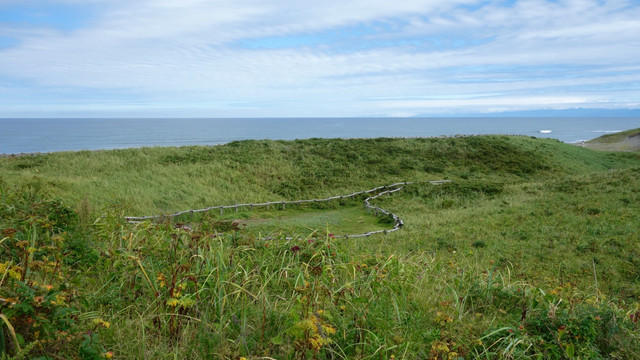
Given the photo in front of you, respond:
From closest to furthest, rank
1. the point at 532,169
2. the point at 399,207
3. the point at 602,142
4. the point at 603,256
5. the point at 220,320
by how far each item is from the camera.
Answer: the point at 220,320
the point at 603,256
the point at 399,207
the point at 532,169
the point at 602,142

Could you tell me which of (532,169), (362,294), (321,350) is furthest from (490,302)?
(532,169)

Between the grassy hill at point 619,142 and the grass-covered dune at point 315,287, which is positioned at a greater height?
the grassy hill at point 619,142


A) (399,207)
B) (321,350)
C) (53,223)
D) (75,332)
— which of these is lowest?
(399,207)

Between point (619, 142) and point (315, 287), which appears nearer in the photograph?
point (315, 287)

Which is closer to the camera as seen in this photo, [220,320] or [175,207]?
[220,320]

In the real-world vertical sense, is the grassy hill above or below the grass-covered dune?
above

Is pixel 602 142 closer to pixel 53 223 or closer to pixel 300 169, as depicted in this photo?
pixel 300 169

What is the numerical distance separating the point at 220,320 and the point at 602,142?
65979 mm

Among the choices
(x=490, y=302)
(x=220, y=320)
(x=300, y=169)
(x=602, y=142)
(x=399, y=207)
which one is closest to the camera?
(x=220, y=320)

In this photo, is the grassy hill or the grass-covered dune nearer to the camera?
the grass-covered dune

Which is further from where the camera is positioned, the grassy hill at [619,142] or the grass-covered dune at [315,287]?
the grassy hill at [619,142]

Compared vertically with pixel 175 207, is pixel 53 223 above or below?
above

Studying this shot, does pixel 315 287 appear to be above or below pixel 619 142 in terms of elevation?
below

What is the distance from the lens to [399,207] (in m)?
19.1
